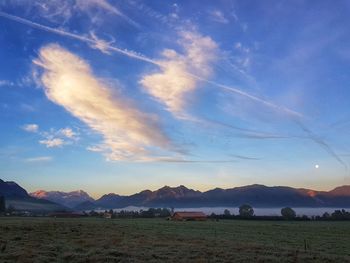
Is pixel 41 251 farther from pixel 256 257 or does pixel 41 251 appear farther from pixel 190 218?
pixel 190 218

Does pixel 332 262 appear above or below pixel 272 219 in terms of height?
below

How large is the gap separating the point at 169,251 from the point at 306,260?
36.4 feet

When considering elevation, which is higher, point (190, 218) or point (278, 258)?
point (190, 218)

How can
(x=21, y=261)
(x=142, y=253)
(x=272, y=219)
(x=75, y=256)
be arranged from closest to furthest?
(x=21, y=261)
(x=75, y=256)
(x=142, y=253)
(x=272, y=219)

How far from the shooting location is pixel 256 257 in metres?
34.3

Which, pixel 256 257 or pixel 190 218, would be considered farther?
pixel 190 218

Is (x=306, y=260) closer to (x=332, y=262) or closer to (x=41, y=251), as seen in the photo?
(x=332, y=262)

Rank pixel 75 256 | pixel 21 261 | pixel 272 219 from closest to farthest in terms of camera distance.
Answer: pixel 21 261, pixel 75 256, pixel 272 219

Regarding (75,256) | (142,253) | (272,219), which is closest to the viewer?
(75,256)

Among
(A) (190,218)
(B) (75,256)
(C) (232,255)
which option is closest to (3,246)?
(B) (75,256)

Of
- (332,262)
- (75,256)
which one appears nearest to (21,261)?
(75,256)

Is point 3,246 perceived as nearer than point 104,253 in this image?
No

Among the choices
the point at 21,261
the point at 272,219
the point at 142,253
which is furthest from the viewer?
the point at 272,219

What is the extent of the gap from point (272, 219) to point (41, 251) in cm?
13273
